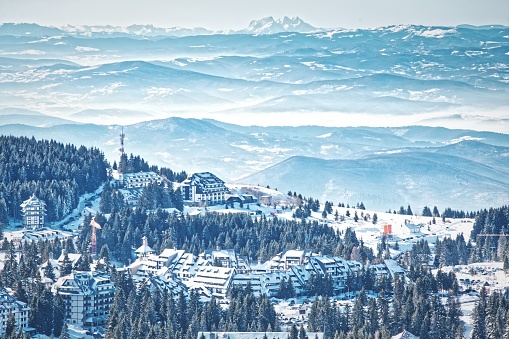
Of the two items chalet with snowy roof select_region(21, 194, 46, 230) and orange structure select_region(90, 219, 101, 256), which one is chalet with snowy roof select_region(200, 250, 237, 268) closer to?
orange structure select_region(90, 219, 101, 256)

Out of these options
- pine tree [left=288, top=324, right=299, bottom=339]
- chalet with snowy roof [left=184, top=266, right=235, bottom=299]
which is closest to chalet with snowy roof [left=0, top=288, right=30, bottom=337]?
chalet with snowy roof [left=184, top=266, right=235, bottom=299]

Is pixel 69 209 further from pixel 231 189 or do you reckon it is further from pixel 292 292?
pixel 292 292

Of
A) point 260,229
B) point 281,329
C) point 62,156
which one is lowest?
point 281,329

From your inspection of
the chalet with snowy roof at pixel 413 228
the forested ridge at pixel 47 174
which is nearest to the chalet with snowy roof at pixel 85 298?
the forested ridge at pixel 47 174

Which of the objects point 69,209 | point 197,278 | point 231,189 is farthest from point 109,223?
point 231,189

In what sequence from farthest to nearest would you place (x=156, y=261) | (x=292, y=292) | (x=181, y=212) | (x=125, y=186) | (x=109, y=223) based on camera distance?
(x=125, y=186), (x=181, y=212), (x=109, y=223), (x=156, y=261), (x=292, y=292)

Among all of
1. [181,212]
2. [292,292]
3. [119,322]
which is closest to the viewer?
[119,322]
